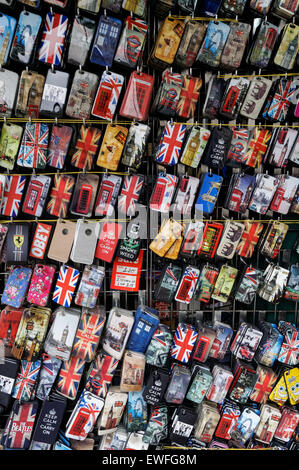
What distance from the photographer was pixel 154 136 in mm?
2027

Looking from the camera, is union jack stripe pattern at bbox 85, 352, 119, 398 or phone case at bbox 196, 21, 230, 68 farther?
union jack stripe pattern at bbox 85, 352, 119, 398

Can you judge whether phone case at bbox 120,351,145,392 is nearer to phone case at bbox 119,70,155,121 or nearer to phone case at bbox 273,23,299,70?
phone case at bbox 119,70,155,121

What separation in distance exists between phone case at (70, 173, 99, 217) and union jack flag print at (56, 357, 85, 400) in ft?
2.53

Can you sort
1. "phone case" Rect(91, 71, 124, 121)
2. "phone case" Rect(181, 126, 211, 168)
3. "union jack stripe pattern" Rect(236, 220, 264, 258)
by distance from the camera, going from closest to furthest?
1. "phone case" Rect(91, 71, 124, 121)
2. "phone case" Rect(181, 126, 211, 168)
3. "union jack stripe pattern" Rect(236, 220, 264, 258)

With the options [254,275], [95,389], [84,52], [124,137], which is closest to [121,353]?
[95,389]

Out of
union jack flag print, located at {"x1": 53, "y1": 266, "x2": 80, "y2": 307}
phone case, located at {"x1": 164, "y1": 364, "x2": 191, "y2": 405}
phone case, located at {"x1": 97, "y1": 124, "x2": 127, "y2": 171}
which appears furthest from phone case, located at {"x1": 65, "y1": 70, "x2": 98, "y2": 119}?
phone case, located at {"x1": 164, "y1": 364, "x2": 191, "y2": 405}

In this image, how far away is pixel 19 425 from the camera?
1.94 metres

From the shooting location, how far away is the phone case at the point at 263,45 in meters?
1.90

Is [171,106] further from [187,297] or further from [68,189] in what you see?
[187,297]

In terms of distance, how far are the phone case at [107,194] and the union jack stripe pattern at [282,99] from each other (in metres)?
0.88

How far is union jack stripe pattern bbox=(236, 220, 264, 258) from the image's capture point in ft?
6.68

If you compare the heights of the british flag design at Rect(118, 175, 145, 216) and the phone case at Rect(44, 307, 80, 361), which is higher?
the british flag design at Rect(118, 175, 145, 216)

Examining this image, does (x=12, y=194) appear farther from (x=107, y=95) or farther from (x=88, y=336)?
(x=88, y=336)

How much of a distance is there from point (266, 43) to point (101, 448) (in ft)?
7.54
